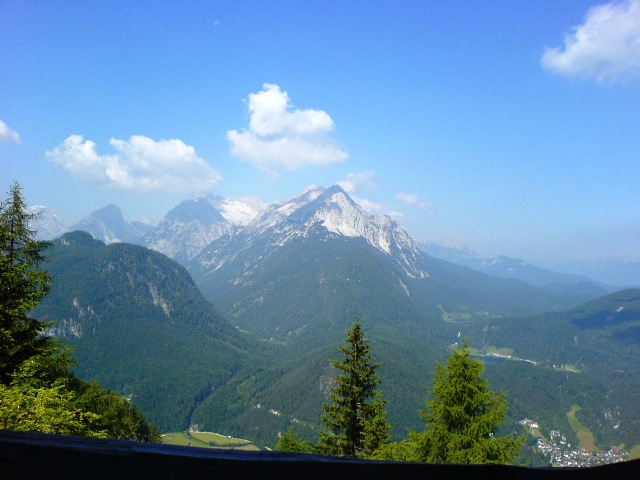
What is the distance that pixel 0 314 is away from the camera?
33.7 ft

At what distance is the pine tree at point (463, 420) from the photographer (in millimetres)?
10961

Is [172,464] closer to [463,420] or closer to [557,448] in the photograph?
[463,420]

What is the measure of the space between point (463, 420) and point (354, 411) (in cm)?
710

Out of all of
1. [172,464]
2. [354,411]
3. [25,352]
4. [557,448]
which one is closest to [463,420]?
[354,411]

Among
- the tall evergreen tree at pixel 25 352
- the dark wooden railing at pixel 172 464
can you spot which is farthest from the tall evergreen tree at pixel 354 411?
the dark wooden railing at pixel 172 464

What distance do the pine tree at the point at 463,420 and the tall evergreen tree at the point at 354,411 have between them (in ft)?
18.9

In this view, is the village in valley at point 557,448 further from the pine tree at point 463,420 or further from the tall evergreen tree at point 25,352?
the tall evergreen tree at point 25,352

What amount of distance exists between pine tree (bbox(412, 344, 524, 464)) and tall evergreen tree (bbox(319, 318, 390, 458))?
5.76 meters

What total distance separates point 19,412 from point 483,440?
35.1 ft

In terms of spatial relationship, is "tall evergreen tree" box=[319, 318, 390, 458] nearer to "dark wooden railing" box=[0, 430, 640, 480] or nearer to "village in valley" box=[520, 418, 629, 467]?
"dark wooden railing" box=[0, 430, 640, 480]

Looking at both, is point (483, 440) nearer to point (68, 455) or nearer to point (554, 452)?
point (68, 455)

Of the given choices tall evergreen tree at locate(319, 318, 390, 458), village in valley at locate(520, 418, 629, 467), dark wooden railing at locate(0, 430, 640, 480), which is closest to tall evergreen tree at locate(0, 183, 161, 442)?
dark wooden railing at locate(0, 430, 640, 480)

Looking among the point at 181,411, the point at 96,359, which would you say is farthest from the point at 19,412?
the point at 96,359

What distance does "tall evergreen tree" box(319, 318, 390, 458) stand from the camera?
17.8 meters
